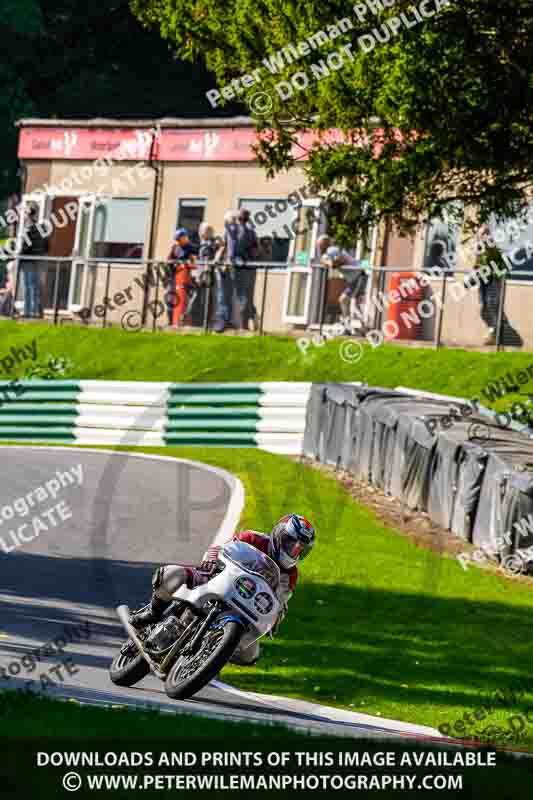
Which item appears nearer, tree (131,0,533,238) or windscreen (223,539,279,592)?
windscreen (223,539,279,592)

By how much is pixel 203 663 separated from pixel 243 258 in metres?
18.6

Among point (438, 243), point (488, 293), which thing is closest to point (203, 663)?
point (488, 293)

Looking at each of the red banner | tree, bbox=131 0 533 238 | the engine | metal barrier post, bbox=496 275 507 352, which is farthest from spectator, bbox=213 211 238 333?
the engine

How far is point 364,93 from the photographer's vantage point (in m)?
18.0

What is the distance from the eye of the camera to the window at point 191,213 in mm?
31375

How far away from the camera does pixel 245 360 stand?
2620cm

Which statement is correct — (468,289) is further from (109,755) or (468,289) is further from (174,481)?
(109,755)

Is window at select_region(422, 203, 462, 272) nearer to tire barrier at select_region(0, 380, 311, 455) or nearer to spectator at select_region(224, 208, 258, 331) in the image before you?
spectator at select_region(224, 208, 258, 331)

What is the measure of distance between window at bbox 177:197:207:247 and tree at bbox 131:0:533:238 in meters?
12.1

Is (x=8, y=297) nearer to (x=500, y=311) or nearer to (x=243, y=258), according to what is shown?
(x=243, y=258)

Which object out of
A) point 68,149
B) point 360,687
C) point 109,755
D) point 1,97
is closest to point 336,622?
point 360,687

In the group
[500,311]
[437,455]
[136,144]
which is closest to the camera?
[437,455]

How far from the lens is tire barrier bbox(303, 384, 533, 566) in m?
15.1

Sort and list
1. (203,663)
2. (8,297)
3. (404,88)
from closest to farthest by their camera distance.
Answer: (203,663) < (404,88) < (8,297)
